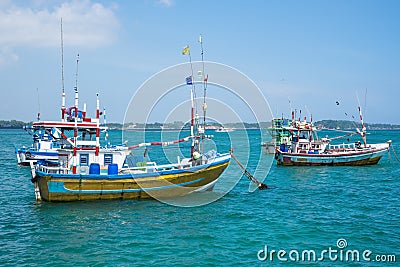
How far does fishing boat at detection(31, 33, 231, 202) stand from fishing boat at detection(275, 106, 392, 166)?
2341cm

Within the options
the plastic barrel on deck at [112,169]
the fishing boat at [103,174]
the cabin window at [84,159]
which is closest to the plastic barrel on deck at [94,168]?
the fishing boat at [103,174]

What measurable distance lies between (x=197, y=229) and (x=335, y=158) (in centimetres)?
3330

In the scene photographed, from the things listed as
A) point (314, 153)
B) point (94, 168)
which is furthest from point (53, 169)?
point (314, 153)

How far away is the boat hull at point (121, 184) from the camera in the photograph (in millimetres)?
23703

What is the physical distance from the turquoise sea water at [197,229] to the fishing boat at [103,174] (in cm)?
74

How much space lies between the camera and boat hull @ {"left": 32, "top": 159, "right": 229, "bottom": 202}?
77.8ft

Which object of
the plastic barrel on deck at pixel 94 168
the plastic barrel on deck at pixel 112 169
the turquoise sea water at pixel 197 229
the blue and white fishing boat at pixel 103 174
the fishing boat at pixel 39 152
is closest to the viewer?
the turquoise sea water at pixel 197 229

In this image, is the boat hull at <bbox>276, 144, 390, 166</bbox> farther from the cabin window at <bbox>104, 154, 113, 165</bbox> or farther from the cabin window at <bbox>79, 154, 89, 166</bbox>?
the cabin window at <bbox>79, 154, 89, 166</bbox>

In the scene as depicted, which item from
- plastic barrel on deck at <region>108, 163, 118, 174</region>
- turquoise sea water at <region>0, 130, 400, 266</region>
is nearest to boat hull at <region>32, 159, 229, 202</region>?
plastic barrel on deck at <region>108, 163, 118, 174</region>

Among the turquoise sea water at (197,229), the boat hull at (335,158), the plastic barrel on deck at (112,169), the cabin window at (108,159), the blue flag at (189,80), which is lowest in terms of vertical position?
the turquoise sea water at (197,229)

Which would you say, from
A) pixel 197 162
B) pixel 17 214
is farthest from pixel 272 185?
pixel 17 214

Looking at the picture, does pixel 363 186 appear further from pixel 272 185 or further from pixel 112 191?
pixel 112 191

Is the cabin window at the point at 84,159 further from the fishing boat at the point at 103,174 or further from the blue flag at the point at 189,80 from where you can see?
the blue flag at the point at 189,80

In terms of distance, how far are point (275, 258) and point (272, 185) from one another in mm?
18856
